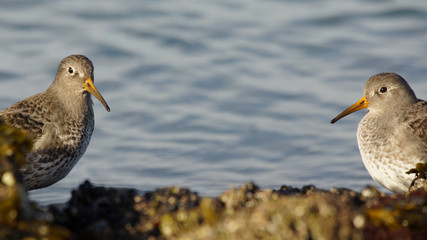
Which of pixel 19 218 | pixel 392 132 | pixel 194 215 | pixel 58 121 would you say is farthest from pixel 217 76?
pixel 19 218

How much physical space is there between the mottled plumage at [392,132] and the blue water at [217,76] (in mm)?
1437

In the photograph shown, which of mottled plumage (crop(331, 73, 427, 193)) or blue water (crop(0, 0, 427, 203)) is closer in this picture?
mottled plumage (crop(331, 73, 427, 193))

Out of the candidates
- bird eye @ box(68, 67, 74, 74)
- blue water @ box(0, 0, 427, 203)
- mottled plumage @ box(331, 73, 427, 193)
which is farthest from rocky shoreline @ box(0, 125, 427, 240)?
blue water @ box(0, 0, 427, 203)


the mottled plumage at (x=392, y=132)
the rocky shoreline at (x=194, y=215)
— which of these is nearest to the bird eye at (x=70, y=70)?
the rocky shoreline at (x=194, y=215)

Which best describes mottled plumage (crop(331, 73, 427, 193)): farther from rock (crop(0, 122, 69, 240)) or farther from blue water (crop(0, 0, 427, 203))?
rock (crop(0, 122, 69, 240))

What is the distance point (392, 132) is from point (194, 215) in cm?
423

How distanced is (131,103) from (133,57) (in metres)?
1.70

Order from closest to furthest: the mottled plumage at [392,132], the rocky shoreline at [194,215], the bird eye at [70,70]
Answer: the rocky shoreline at [194,215] < the mottled plumage at [392,132] < the bird eye at [70,70]

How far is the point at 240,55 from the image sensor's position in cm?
1331

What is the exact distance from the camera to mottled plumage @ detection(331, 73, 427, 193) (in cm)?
786

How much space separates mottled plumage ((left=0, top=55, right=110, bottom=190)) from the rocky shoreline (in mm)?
2131

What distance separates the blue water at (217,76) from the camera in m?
10.2

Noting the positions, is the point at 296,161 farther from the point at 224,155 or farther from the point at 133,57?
the point at 133,57

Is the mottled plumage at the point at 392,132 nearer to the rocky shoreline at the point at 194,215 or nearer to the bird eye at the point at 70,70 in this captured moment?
the rocky shoreline at the point at 194,215
